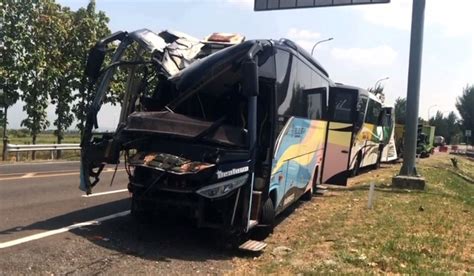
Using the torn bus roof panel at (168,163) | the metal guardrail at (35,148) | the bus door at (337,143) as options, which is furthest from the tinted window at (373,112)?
the torn bus roof panel at (168,163)

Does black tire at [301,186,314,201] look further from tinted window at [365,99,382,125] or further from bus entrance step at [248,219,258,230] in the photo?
tinted window at [365,99,382,125]

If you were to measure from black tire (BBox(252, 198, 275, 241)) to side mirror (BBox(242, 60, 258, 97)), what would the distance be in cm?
221

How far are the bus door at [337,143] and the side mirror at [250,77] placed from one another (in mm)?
7818

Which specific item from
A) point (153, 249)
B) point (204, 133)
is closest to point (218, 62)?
point (204, 133)

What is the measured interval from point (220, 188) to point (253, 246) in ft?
4.03

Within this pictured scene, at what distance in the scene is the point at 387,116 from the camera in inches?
1209

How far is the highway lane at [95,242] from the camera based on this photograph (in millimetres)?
6961

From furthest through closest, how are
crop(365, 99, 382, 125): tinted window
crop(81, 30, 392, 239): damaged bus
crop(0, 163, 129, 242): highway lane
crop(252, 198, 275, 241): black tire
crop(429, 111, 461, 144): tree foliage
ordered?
A: crop(429, 111, 461, 144): tree foliage < crop(365, 99, 382, 125): tinted window < crop(252, 198, 275, 241): black tire < crop(0, 163, 129, 242): highway lane < crop(81, 30, 392, 239): damaged bus

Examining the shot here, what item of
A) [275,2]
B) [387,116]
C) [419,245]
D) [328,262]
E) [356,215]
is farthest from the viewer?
[387,116]

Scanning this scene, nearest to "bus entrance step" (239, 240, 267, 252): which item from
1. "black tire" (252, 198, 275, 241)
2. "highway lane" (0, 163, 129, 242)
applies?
"black tire" (252, 198, 275, 241)

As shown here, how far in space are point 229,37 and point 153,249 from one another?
421 centimetres

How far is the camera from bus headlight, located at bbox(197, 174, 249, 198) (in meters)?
7.67

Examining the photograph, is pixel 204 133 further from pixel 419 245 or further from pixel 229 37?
pixel 419 245

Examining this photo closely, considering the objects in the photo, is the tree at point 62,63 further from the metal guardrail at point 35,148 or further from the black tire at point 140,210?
the black tire at point 140,210
